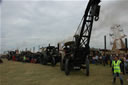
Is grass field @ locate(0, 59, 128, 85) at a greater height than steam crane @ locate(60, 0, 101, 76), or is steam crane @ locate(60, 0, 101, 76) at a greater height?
steam crane @ locate(60, 0, 101, 76)

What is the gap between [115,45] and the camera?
117 feet

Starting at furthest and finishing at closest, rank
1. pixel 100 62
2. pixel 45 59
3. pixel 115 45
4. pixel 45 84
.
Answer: pixel 115 45, pixel 100 62, pixel 45 59, pixel 45 84

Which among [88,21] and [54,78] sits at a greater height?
[88,21]

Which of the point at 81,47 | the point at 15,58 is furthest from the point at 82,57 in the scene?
the point at 15,58

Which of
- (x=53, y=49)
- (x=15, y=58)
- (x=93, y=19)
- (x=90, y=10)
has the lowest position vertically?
(x=15, y=58)

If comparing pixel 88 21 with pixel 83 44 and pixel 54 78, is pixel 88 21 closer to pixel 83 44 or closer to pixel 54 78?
pixel 83 44

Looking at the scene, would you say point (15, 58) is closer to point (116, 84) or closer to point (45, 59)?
point (45, 59)

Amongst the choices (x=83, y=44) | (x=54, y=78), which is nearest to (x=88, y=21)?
(x=83, y=44)

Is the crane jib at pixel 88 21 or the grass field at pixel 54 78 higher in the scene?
the crane jib at pixel 88 21

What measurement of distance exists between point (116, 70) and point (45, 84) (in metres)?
3.67

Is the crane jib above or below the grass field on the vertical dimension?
above

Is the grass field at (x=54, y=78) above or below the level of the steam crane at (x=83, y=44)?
below

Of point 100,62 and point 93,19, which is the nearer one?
point 93,19

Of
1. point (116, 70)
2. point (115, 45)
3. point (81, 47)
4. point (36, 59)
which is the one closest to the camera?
point (116, 70)
